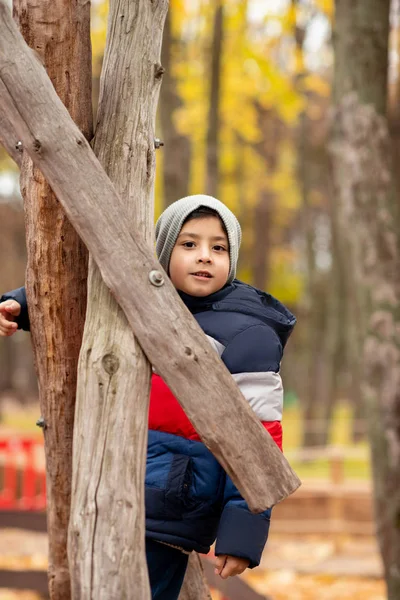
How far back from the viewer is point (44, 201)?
2.84 meters

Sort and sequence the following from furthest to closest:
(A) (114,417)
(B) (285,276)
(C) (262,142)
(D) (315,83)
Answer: (B) (285,276), (C) (262,142), (D) (315,83), (A) (114,417)

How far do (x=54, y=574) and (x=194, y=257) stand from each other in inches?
46.0

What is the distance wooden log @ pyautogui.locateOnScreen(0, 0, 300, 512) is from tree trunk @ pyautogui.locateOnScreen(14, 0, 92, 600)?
233 mm

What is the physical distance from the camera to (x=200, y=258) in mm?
2906

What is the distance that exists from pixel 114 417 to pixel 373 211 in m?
4.01

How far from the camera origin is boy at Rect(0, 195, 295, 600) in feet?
8.81

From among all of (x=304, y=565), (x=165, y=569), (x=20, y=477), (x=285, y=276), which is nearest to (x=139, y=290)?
(x=165, y=569)

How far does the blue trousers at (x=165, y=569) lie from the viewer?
2842 millimetres

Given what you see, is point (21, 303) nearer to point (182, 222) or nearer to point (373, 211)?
point (182, 222)

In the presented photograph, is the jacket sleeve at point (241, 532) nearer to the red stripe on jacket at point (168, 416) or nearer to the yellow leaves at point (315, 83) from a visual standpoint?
the red stripe on jacket at point (168, 416)

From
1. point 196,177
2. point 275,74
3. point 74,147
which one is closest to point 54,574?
point 74,147

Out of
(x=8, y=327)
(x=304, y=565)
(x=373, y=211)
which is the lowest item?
(x=304, y=565)

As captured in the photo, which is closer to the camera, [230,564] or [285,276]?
[230,564]

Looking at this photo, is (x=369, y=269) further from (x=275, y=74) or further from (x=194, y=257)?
(x=275, y=74)
